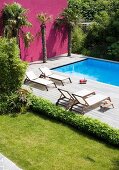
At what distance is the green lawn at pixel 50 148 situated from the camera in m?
10.1

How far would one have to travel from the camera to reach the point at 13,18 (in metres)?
20.1

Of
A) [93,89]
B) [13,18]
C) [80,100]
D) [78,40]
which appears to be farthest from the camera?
[78,40]

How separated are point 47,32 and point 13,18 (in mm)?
4604

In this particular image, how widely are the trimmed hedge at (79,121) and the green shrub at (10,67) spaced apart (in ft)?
3.53

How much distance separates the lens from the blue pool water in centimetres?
2109

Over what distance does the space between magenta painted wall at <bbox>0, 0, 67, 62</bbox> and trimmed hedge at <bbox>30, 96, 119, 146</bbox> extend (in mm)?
9446

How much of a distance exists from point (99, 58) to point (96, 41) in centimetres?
240

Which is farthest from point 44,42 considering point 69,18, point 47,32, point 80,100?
point 80,100

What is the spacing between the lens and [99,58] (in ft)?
84.1

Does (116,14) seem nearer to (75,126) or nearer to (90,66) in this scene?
(90,66)

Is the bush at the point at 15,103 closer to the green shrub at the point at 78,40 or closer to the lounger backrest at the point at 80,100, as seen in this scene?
the lounger backrest at the point at 80,100

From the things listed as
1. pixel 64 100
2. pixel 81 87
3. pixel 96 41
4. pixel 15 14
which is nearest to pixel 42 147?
pixel 64 100

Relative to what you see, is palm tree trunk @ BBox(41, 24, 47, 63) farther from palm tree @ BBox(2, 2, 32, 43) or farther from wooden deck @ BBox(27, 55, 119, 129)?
palm tree @ BBox(2, 2, 32, 43)

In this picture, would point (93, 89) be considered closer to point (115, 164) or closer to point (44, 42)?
point (44, 42)
